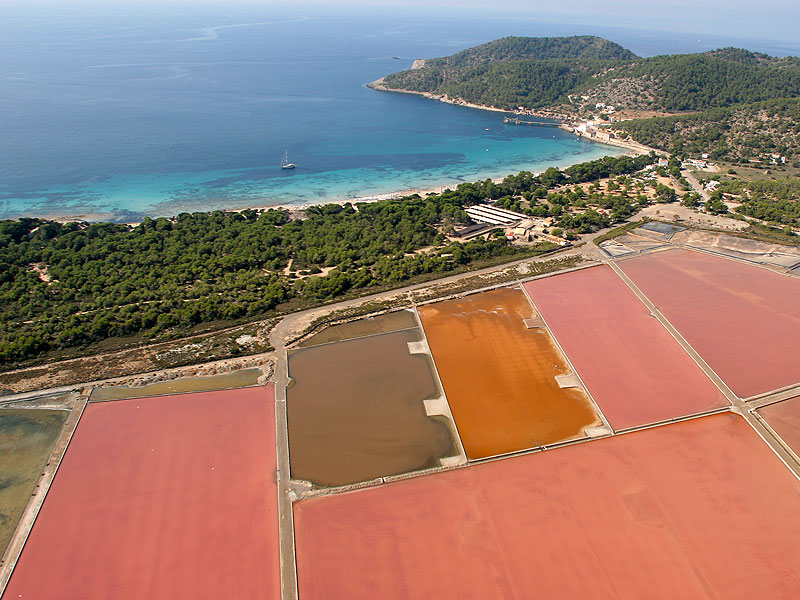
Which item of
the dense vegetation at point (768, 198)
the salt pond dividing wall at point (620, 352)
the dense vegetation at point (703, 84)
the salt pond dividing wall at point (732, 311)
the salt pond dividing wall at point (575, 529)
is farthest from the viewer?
the dense vegetation at point (703, 84)

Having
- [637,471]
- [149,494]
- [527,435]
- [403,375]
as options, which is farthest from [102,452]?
[637,471]

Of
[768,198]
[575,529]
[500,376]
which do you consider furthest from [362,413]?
[768,198]

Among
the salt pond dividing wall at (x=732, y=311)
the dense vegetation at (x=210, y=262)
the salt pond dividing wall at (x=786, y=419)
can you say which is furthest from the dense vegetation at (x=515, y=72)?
the salt pond dividing wall at (x=786, y=419)

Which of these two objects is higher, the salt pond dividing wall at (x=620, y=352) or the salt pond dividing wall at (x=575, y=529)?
the salt pond dividing wall at (x=620, y=352)

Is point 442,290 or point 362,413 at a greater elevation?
point 442,290

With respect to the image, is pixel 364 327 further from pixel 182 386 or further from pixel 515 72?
pixel 515 72

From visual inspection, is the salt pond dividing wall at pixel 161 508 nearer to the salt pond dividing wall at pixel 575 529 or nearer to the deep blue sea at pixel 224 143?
the salt pond dividing wall at pixel 575 529

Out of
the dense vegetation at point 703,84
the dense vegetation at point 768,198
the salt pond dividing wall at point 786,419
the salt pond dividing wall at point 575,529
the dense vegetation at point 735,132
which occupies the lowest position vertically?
the salt pond dividing wall at point 575,529
